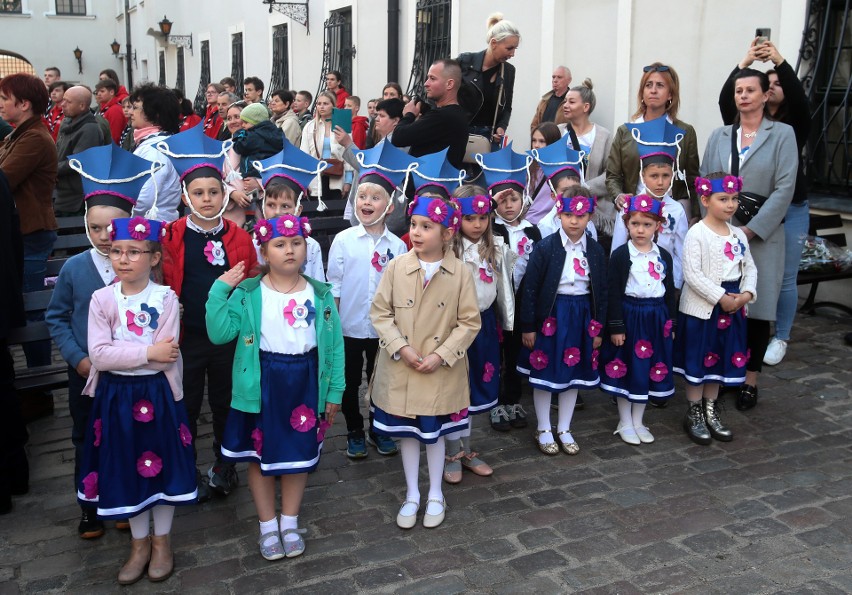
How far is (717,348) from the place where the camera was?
16.7 feet

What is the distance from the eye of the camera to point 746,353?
16.8ft

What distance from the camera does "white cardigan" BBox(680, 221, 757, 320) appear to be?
194 inches

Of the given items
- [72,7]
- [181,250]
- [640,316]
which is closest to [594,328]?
[640,316]

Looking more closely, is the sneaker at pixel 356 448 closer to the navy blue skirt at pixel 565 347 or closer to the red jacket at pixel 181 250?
the navy blue skirt at pixel 565 347

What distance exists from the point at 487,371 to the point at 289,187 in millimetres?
1458

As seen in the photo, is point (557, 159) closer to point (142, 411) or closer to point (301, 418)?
point (301, 418)

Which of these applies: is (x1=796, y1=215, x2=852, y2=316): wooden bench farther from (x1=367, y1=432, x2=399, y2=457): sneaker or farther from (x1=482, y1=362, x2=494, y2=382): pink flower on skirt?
(x1=367, y1=432, x2=399, y2=457): sneaker

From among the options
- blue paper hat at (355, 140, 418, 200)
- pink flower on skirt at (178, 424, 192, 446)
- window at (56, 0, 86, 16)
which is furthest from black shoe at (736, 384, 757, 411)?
window at (56, 0, 86, 16)

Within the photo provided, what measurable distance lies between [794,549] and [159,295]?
9.84 ft

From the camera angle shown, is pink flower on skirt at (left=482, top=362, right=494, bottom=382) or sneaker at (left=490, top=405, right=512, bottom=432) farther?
sneaker at (left=490, top=405, right=512, bottom=432)

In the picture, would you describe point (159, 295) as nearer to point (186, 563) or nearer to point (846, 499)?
point (186, 563)

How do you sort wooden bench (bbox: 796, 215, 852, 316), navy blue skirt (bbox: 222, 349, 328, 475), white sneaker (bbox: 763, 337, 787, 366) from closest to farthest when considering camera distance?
navy blue skirt (bbox: 222, 349, 328, 475), white sneaker (bbox: 763, 337, 787, 366), wooden bench (bbox: 796, 215, 852, 316)

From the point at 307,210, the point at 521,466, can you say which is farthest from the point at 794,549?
the point at 307,210

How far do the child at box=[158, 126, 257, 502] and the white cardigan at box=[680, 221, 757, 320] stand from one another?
2.54m
